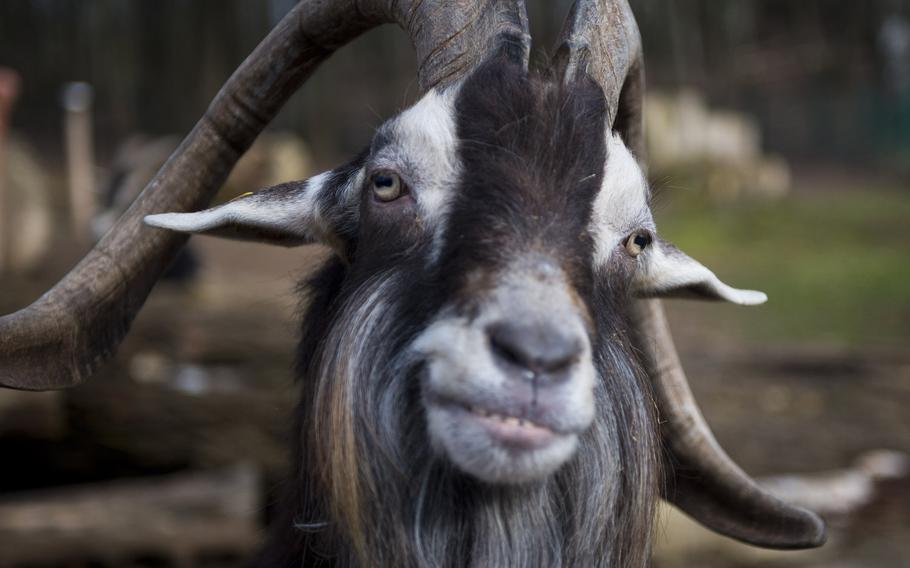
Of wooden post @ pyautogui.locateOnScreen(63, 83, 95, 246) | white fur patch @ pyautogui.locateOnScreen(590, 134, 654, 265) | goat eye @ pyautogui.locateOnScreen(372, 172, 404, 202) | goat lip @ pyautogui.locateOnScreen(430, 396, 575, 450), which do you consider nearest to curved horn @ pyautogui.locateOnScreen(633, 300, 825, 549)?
white fur patch @ pyautogui.locateOnScreen(590, 134, 654, 265)

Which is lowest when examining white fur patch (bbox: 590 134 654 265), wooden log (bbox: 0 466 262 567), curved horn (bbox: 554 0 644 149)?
wooden log (bbox: 0 466 262 567)

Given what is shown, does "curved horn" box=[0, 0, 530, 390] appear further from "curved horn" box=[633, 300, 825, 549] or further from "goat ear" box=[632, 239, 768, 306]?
"curved horn" box=[633, 300, 825, 549]

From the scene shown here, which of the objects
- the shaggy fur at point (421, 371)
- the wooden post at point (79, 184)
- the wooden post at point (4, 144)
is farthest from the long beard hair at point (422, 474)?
the wooden post at point (79, 184)

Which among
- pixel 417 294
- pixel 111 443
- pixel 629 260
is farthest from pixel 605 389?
pixel 111 443

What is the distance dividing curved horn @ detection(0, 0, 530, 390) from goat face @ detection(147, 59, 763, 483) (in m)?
0.32

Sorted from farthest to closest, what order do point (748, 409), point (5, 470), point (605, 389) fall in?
point (748, 409)
point (5, 470)
point (605, 389)

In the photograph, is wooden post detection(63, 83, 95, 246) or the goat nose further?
wooden post detection(63, 83, 95, 246)

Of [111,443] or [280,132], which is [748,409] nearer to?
[111,443]

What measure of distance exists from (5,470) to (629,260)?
4.99m

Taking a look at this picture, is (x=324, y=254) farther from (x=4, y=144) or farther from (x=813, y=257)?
(x=813, y=257)

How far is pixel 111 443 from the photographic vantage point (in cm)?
661

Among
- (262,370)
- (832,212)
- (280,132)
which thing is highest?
(280,132)

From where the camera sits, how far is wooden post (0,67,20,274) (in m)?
8.64

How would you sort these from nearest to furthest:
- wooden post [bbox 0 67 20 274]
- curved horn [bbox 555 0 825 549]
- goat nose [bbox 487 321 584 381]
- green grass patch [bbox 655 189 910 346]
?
goat nose [bbox 487 321 584 381]
curved horn [bbox 555 0 825 549]
wooden post [bbox 0 67 20 274]
green grass patch [bbox 655 189 910 346]
